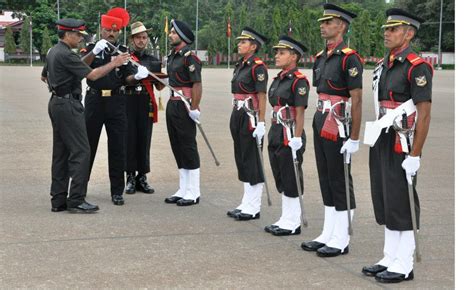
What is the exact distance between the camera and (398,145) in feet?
18.2

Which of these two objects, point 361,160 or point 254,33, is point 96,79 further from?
point 361,160

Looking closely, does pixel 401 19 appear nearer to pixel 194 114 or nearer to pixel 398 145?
pixel 398 145

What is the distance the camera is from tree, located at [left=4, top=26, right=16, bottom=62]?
244 ft

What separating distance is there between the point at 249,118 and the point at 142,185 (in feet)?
7.02

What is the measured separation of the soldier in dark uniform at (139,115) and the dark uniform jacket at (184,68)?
66 cm

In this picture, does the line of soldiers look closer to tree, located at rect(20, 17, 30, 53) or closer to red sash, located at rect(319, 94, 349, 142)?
red sash, located at rect(319, 94, 349, 142)

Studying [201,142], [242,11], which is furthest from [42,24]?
[201,142]

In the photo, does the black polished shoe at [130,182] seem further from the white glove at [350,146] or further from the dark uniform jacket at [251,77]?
the white glove at [350,146]

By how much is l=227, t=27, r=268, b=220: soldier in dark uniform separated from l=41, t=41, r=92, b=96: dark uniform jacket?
1.57 meters

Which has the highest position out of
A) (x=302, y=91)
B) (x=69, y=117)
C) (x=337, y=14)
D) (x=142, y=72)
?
(x=337, y=14)

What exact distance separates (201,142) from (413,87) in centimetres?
868

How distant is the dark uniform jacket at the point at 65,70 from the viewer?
7.82m

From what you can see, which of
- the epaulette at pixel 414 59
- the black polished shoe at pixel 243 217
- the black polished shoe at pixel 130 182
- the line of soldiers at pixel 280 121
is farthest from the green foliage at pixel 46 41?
the epaulette at pixel 414 59

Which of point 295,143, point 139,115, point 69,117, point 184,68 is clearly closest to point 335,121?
point 295,143
